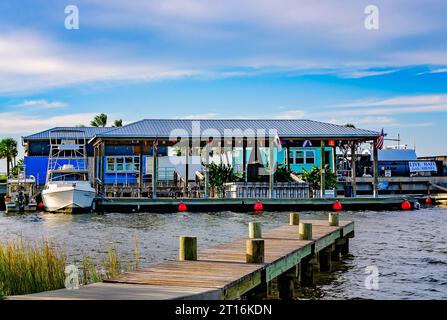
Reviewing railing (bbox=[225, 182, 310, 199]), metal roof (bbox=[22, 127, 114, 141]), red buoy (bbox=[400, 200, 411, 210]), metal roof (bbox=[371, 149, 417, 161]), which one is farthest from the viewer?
metal roof (bbox=[371, 149, 417, 161])

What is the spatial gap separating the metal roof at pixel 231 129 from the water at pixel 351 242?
29.8ft

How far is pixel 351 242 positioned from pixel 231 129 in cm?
3003

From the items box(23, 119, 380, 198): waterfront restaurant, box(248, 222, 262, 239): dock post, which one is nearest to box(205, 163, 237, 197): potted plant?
box(23, 119, 380, 198): waterfront restaurant

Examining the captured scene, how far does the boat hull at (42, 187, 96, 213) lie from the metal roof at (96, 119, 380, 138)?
5.85 m

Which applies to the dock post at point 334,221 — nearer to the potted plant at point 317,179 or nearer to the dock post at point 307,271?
the dock post at point 307,271

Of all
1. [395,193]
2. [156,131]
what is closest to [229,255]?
[156,131]

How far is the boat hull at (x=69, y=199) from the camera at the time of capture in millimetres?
46750

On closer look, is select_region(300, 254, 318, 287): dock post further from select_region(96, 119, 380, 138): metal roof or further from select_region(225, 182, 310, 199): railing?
select_region(96, 119, 380, 138): metal roof

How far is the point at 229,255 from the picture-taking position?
14531 mm

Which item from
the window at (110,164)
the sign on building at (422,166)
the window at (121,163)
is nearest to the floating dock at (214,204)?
the window at (121,163)

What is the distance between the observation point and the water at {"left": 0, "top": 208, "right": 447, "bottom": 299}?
16.6 m

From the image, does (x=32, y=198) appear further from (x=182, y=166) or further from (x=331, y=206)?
(x=331, y=206)

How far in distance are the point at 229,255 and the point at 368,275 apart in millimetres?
5449
